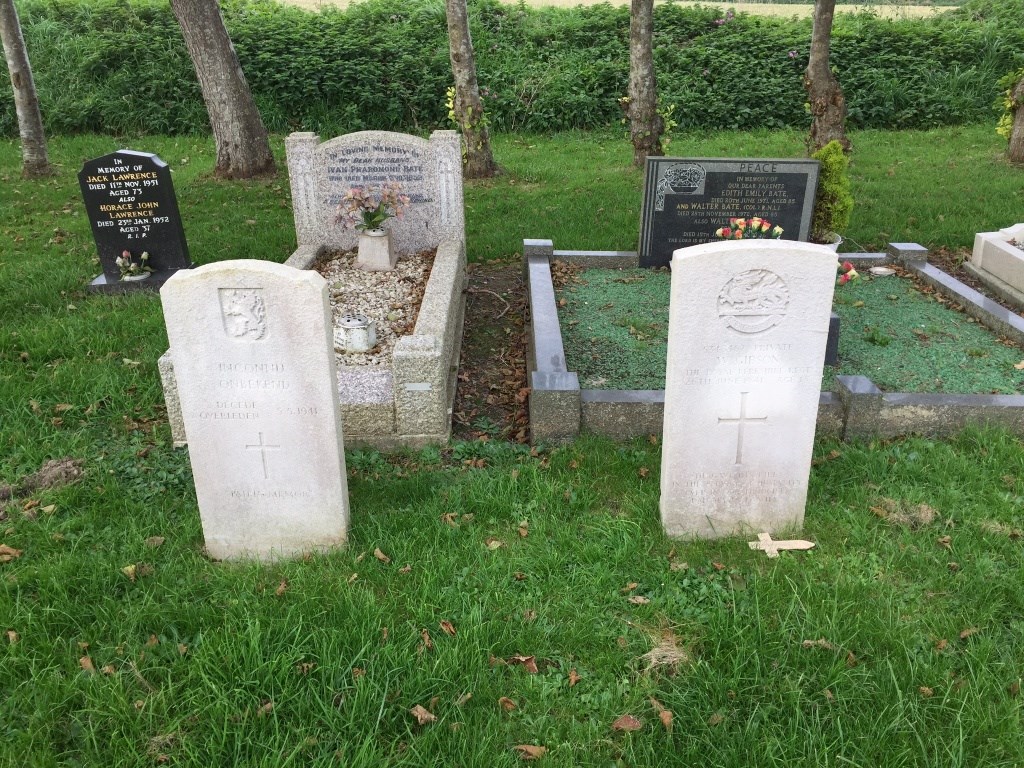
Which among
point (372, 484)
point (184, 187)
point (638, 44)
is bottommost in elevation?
point (372, 484)

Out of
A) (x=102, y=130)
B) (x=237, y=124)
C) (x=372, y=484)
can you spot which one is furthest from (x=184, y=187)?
(x=372, y=484)

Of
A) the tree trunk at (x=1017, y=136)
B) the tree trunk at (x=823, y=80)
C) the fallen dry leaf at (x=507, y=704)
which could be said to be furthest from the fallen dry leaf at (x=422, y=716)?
the tree trunk at (x=1017, y=136)

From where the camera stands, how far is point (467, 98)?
10.7 m

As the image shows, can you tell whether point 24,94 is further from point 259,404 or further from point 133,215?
point 259,404

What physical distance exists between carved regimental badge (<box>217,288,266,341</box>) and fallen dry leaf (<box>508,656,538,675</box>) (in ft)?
5.52

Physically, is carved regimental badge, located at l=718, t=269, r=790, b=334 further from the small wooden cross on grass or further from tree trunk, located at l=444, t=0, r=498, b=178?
tree trunk, located at l=444, t=0, r=498, b=178

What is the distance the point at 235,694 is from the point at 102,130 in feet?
49.6

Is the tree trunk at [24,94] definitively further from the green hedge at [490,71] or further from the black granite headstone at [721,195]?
the black granite headstone at [721,195]

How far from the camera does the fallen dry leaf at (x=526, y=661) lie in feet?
9.53

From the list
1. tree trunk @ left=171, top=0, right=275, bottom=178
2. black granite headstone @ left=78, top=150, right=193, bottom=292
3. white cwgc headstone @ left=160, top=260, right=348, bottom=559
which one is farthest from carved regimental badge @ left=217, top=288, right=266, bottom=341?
tree trunk @ left=171, top=0, right=275, bottom=178

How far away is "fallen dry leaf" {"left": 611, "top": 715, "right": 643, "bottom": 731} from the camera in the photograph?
8.69ft

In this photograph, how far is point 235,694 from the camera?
2.71 meters

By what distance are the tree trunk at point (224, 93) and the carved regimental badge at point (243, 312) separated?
8.46 meters

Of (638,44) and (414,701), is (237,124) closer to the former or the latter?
(638,44)
